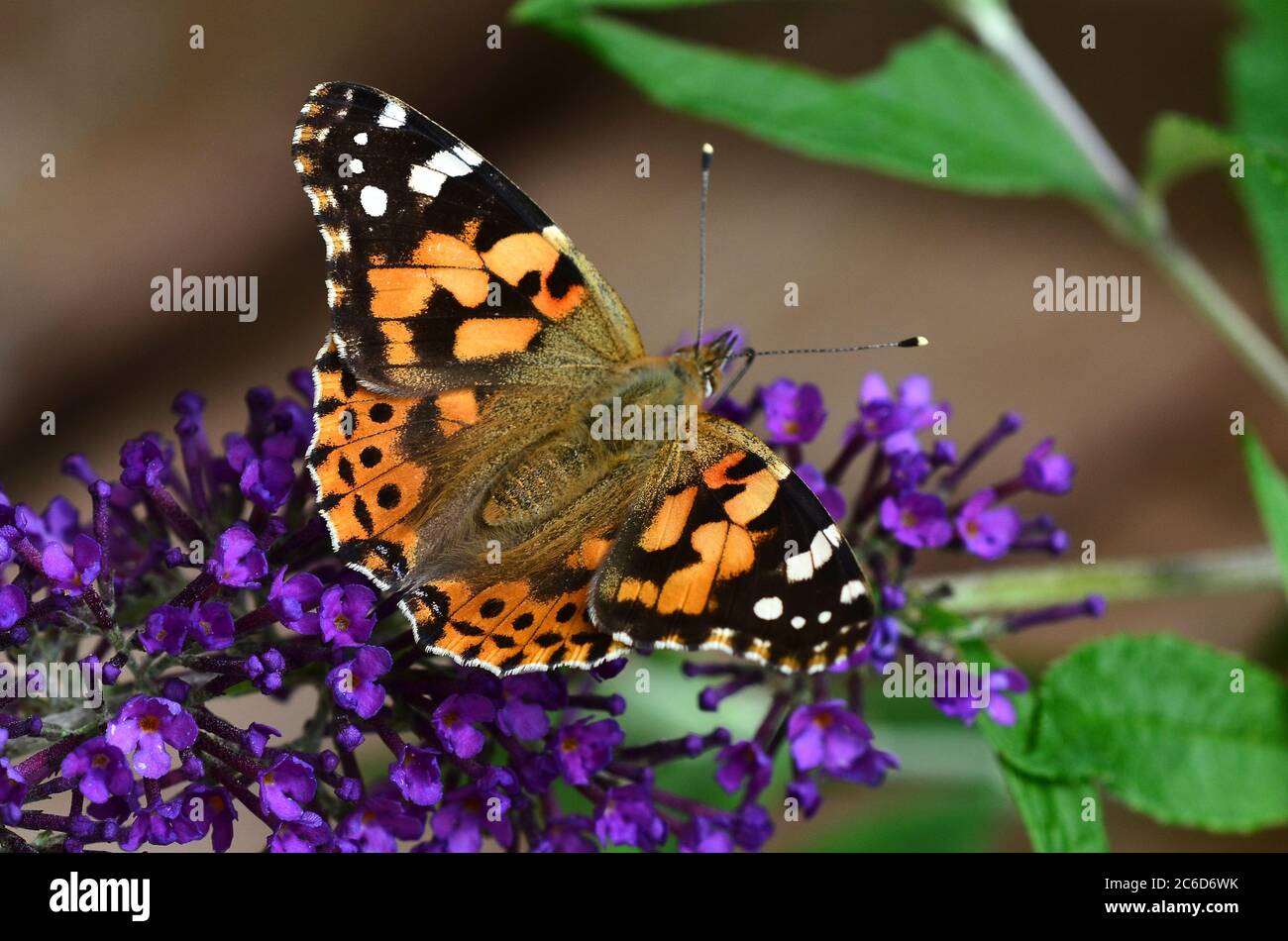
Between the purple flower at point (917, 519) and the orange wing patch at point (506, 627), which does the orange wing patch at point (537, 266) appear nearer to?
the orange wing patch at point (506, 627)

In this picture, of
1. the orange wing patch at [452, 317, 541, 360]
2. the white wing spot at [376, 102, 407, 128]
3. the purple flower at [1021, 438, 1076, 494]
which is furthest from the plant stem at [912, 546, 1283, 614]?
the white wing spot at [376, 102, 407, 128]

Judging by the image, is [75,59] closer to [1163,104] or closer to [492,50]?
[492,50]

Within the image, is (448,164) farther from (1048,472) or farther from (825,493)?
(1048,472)

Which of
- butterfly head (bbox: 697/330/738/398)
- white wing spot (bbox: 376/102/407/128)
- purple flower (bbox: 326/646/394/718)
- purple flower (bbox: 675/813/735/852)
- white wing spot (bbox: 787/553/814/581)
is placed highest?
white wing spot (bbox: 376/102/407/128)

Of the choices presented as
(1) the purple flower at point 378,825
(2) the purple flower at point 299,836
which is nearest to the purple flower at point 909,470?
(1) the purple flower at point 378,825

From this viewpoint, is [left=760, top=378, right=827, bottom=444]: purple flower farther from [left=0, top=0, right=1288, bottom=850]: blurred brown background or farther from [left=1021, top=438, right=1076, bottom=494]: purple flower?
[left=0, top=0, right=1288, bottom=850]: blurred brown background

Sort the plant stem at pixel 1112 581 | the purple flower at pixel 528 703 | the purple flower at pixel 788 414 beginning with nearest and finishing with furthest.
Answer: the purple flower at pixel 528 703 → the purple flower at pixel 788 414 → the plant stem at pixel 1112 581
